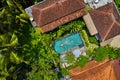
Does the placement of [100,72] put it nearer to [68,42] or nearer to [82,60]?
[82,60]

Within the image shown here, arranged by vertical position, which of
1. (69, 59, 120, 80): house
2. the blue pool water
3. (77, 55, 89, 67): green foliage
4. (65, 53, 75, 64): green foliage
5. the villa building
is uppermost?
the villa building

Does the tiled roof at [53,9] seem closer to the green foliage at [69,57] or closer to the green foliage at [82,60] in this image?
the green foliage at [69,57]

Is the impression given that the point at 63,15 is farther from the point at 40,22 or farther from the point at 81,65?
the point at 81,65

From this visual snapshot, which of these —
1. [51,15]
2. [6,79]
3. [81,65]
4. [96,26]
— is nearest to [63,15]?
[51,15]

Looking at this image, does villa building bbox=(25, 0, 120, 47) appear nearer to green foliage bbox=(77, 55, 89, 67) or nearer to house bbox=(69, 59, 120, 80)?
house bbox=(69, 59, 120, 80)

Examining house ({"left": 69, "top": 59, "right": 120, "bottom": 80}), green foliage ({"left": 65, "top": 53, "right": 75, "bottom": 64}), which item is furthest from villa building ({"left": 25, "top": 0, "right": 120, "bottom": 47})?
green foliage ({"left": 65, "top": 53, "right": 75, "bottom": 64})

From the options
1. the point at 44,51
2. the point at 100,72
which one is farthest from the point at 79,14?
the point at 100,72

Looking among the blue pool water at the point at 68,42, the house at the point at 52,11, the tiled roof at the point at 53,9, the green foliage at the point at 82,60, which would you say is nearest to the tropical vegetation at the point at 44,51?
the green foliage at the point at 82,60
